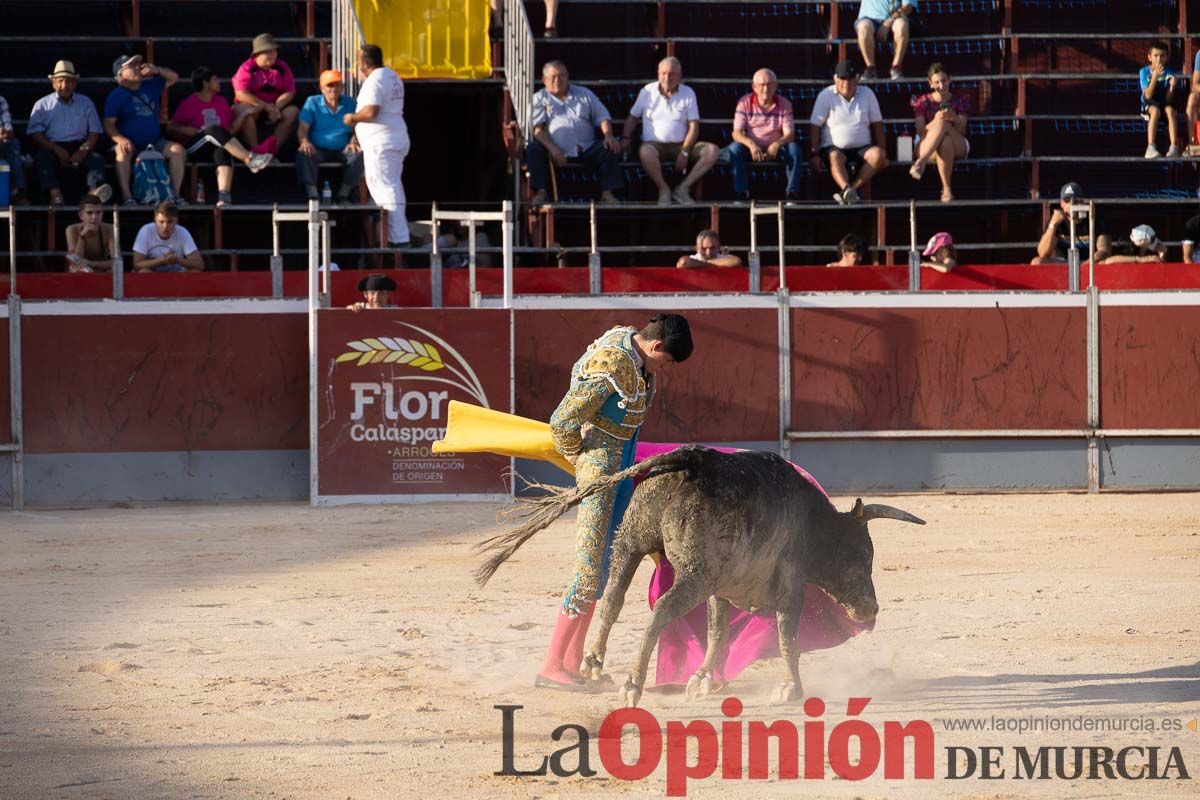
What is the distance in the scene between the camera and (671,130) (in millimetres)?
13766

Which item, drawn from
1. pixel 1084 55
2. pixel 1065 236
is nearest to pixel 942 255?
pixel 1065 236

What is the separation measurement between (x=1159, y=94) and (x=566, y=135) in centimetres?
507

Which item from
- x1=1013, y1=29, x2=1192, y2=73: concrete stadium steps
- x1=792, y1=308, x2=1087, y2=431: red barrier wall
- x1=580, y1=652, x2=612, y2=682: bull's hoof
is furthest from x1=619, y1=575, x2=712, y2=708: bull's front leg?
x1=1013, y1=29, x2=1192, y2=73: concrete stadium steps

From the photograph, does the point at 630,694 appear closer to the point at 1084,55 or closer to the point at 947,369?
the point at 947,369

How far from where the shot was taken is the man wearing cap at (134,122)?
13.0 metres

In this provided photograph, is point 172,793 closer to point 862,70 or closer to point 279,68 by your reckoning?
point 279,68

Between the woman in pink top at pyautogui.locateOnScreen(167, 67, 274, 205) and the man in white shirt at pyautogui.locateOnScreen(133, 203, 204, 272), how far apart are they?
85 cm

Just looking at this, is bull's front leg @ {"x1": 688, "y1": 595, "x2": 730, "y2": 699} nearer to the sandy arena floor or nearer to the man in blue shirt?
the sandy arena floor

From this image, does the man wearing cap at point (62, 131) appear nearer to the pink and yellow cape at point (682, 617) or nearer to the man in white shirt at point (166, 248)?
the man in white shirt at point (166, 248)

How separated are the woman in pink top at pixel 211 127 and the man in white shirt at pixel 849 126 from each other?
4400mm

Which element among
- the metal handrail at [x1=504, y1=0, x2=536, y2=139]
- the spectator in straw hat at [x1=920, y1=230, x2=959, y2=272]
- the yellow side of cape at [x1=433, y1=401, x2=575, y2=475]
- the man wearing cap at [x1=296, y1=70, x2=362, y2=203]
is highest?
the metal handrail at [x1=504, y1=0, x2=536, y2=139]

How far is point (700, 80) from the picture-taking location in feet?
48.7

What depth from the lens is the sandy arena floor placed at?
4828 millimetres

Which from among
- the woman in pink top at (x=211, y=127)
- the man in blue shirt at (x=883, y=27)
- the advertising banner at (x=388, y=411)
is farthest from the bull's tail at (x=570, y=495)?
the man in blue shirt at (x=883, y=27)
